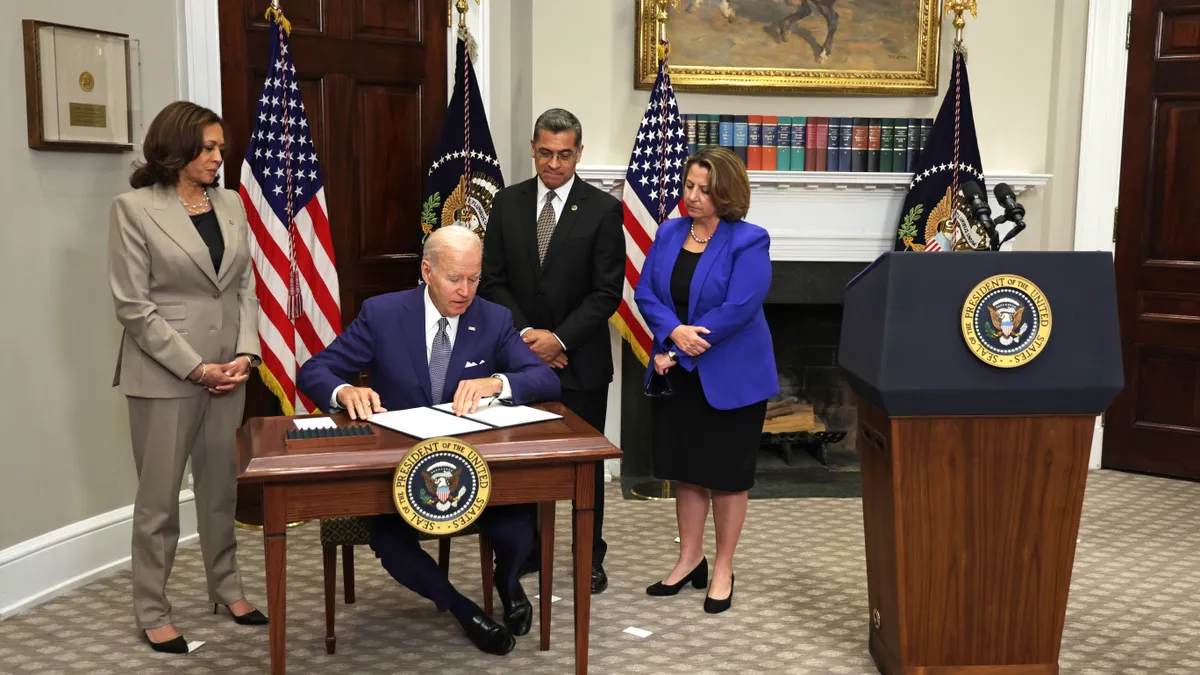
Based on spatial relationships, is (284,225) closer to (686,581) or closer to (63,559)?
(63,559)

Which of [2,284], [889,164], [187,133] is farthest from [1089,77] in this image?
[2,284]

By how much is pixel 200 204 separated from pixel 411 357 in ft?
3.12

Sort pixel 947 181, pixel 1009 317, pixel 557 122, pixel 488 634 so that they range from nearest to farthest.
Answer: pixel 1009 317 < pixel 488 634 < pixel 557 122 < pixel 947 181

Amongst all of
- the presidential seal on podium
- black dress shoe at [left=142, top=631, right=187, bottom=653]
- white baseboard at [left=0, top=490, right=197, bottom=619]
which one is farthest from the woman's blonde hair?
white baseboard at [left=0, top=490, right=197, bottom=619]

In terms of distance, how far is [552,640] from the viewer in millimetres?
3453

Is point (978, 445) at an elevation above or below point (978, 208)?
below

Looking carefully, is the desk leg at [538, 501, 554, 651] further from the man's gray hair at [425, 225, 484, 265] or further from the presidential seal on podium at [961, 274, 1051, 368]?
the presidential seal on podium at [961, 274, 1051, 368]

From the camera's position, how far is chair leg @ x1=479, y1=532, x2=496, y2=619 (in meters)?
3.46

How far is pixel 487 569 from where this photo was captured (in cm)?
352

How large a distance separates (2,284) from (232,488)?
107 centimetres

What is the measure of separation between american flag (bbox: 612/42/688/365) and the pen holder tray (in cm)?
266

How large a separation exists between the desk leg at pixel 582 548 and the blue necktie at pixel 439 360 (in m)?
0.57

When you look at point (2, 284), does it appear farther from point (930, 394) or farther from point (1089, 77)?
point (1089, 77)

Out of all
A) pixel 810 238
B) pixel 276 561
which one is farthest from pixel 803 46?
pixel 276 561
